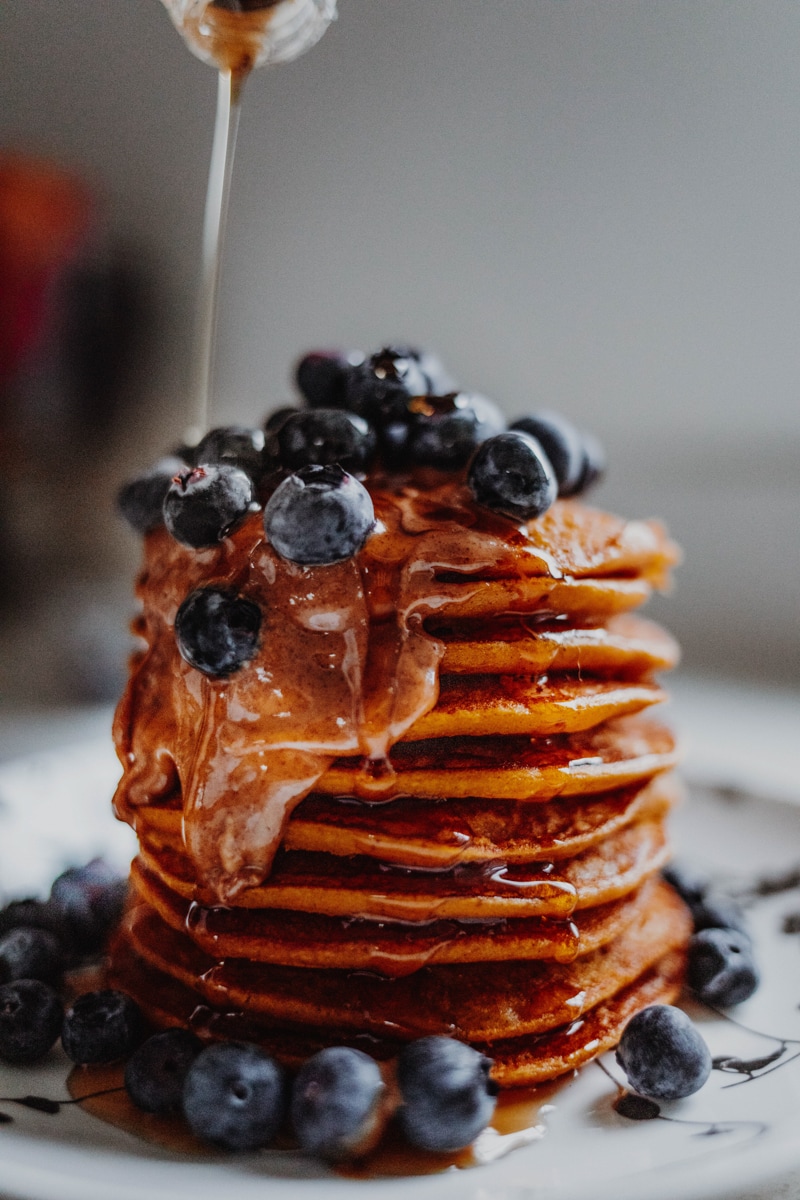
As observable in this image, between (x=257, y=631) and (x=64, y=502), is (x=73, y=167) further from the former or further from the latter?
(x=257, y=631)

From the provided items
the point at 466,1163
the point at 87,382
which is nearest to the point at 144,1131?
the point at 466,1163

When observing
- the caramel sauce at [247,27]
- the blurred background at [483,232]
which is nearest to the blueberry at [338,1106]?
the caramel sauce at [247,27]

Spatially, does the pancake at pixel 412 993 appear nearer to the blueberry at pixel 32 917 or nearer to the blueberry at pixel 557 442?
the blueberry at pixel 32 917

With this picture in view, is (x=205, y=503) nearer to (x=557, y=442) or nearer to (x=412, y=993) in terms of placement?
(x=557, y=442)

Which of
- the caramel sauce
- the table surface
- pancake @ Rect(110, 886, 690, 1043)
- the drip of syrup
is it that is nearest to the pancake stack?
pancake @ Rect(110, 886, 690, 1043)

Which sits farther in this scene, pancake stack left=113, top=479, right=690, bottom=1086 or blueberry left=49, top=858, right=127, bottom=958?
blueberry left=49, top=858, right=127, bottom=958

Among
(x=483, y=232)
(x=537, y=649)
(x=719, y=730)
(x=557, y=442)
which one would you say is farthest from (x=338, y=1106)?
(x=483, y=232)

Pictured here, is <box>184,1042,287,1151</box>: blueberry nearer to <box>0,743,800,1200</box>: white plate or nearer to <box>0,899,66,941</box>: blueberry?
<box>0,743,800,1200</box>: white plate
